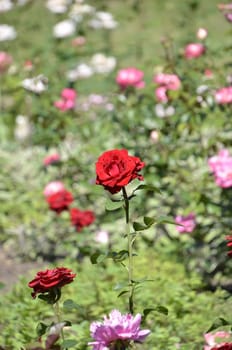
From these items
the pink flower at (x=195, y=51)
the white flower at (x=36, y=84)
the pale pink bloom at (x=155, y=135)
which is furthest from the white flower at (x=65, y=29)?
the pale pink bloom at (x=155, y=135)

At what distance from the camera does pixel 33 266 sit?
516cm

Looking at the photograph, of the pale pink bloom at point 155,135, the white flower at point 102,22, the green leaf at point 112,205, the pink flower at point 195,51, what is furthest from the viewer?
the white flower at point 102,22

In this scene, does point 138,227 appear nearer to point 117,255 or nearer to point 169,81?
point 117,255

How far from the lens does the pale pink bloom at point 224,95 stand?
447cm

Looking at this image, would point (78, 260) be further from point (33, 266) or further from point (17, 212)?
point (17, 212)

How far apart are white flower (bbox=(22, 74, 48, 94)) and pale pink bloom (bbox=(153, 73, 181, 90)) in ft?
2.37

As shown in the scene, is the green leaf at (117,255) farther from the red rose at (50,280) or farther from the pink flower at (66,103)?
the pink flower at (66,103)

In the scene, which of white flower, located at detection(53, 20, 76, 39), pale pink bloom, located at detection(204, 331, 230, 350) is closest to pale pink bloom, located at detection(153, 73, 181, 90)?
pale pink bloom, located at detection(204, 331, 230, 350)

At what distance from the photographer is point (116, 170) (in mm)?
2539

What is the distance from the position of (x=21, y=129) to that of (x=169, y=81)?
245 cm

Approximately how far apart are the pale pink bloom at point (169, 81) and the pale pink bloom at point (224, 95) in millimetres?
331

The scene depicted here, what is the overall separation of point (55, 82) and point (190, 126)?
1915mm

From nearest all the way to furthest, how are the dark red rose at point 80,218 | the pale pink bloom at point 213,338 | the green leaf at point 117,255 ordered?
the green leaf at point 117,255 < the pale pink bloom at point 213,338 < the dark red rose at point 80,218

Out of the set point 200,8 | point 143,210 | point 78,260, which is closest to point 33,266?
point 78,260
